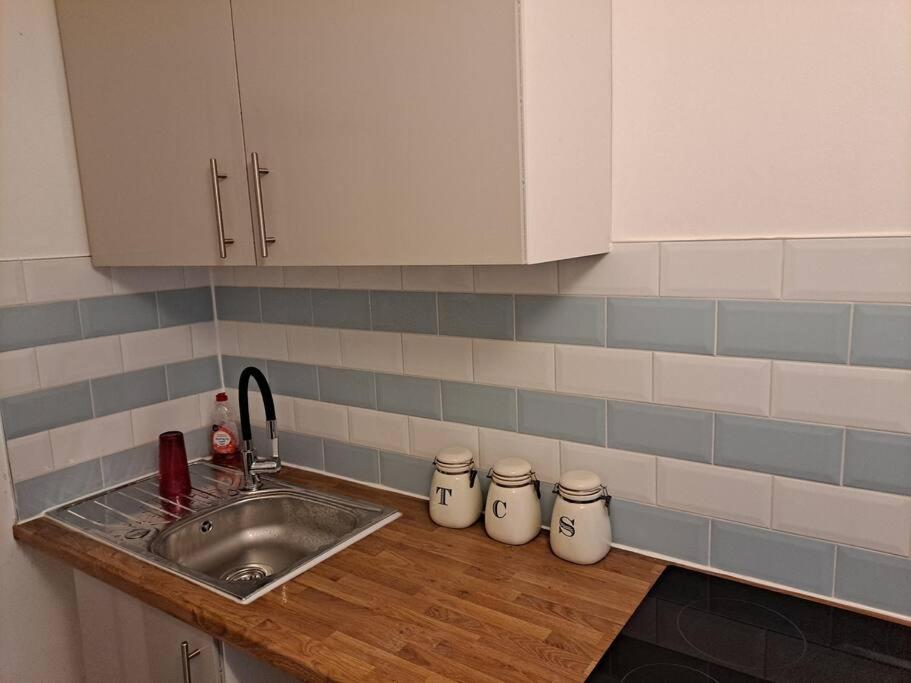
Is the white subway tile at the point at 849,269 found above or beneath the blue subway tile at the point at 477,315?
above

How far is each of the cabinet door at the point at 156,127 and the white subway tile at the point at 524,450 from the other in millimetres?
637

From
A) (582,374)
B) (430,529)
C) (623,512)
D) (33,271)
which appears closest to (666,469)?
(623,512)

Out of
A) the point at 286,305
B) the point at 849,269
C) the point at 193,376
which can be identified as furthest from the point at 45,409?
the point at 849,269

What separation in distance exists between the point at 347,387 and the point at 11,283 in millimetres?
785

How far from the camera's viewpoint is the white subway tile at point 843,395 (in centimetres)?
106

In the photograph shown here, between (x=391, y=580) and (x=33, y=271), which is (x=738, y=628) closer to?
(x=391, y=580)

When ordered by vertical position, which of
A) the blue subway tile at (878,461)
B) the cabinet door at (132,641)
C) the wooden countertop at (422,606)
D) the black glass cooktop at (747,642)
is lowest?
the cabinet door at (132,641)

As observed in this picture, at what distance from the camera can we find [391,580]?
4.24 feet

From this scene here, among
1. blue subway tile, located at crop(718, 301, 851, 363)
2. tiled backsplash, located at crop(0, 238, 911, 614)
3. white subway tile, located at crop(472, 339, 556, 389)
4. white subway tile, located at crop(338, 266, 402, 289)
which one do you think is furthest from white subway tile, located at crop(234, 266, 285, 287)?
blue subway tile, located at crop(718, 301, 851, 363)

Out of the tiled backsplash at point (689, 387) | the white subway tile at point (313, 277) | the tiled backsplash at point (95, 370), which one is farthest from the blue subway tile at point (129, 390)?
the tiled backsplash at point (689, 387)

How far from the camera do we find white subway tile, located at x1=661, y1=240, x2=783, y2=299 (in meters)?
1.13

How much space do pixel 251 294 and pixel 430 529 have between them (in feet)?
2.73

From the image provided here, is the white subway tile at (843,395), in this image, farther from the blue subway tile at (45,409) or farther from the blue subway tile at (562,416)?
the blue subway tile at (45,409)

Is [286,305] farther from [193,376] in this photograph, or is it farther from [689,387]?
[689,387]
